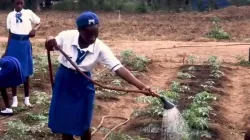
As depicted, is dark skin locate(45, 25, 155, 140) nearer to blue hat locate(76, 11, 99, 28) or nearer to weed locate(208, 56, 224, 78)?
blue hat locate(76, 11, 99, 28)

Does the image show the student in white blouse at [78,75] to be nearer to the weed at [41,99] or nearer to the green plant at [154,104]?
the green plant at [154,104]

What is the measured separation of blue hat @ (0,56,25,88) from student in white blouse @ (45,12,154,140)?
5.61 ft

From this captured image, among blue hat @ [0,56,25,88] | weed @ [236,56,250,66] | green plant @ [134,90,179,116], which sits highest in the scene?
blue hat @ [0,56,25,88]

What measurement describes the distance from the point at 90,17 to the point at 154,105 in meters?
3.35

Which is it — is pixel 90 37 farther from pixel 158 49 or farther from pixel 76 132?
pixel 158 49

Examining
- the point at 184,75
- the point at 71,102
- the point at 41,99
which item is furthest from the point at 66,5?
the point at 71,102

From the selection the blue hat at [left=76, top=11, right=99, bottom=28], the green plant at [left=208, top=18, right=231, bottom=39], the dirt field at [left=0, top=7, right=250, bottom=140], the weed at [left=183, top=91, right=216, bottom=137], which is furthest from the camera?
the green plant at [left=208, top=18, right=231, bottom=39]

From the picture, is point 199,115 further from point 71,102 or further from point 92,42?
point 92,42

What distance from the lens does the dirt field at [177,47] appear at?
822 centimetres

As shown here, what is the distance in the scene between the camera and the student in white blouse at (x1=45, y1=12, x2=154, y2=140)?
495 centimetres

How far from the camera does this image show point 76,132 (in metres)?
5.24

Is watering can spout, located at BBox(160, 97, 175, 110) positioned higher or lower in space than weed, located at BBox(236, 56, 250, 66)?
higher

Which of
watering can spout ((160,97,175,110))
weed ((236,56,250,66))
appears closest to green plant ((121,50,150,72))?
weed ((236,56,250,66))

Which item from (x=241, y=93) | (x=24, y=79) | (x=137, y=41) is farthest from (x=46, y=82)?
(x=137, y=41)
